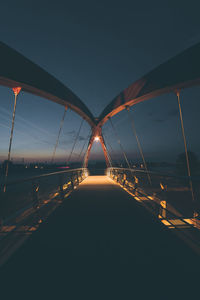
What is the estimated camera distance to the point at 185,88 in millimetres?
6242

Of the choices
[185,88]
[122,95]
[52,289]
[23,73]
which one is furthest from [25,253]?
[122,95]

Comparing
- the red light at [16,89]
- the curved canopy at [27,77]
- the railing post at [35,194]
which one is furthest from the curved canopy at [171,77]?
the railing post at [35,194]

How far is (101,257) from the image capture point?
2189mm

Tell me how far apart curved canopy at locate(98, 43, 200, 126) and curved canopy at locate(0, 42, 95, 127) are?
4.46m

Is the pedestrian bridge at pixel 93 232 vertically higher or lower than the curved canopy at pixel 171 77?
lower

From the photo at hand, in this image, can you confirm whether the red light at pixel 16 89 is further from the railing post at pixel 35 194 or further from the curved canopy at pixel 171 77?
the curved canopy at pixel 171 77

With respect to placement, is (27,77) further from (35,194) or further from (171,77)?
(171,77)

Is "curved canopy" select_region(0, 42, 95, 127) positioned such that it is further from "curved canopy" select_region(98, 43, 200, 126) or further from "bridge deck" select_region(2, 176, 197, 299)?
"bridge deck" select_region(2, 176, 197, 299)

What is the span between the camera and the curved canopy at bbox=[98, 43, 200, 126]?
5512mm

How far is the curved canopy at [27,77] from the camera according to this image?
4859 mm

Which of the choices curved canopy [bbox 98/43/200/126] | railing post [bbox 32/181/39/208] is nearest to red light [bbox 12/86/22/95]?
railing post [bbox 32/181/39/208]

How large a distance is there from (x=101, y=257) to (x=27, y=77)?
6.58m

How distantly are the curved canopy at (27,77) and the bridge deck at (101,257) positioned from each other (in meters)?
5.05

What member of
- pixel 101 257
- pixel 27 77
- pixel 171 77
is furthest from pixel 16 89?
pixel 171 77
